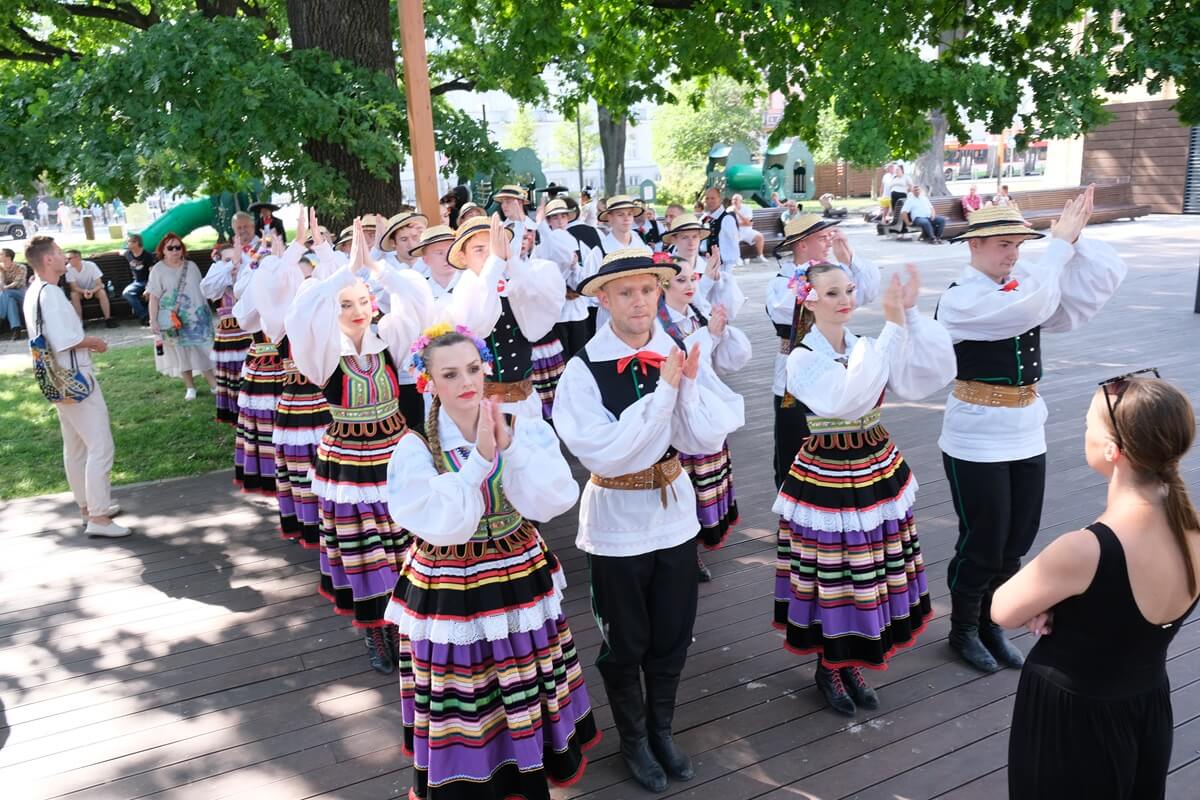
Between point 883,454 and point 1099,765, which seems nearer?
point 1099,765

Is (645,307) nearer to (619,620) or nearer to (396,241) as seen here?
(619,620)

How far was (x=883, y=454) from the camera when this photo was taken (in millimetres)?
3855

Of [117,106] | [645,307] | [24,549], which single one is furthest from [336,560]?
[117,106]

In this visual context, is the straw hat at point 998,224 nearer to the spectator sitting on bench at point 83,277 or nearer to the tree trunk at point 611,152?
the spectator sitting on bench at point 83,277

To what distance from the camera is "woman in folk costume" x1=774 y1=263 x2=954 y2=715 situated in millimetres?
3691

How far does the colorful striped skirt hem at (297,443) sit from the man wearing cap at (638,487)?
2496mm

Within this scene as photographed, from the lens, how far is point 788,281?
16.3ft

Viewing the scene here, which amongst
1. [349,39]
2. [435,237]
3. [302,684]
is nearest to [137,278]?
[349,39]

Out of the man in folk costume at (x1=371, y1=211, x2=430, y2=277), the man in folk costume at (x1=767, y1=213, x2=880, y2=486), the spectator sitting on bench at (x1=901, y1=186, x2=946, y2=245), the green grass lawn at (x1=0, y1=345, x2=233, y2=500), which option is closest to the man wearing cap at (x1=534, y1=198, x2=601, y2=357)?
the man in folk costume at (x1=371, y1=211, x2=430, y2=277)

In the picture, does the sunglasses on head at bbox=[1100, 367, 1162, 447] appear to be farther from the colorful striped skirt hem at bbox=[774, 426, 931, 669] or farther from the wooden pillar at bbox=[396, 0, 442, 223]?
the wooden pillar at bbox=[396, 0, 442, 223]

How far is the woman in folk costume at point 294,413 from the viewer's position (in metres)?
5.29

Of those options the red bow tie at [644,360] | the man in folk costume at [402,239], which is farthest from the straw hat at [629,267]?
the man in folk costume at [402,239]

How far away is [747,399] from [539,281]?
412 cm

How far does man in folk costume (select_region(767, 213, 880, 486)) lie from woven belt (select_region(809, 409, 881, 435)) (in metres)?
0.93
